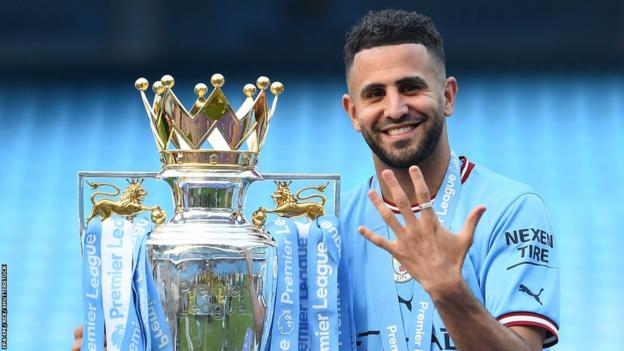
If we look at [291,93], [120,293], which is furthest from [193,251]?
[291,93]

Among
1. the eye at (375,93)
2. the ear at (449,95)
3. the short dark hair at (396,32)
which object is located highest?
the short dark hair at (396,32)

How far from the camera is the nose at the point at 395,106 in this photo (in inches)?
112

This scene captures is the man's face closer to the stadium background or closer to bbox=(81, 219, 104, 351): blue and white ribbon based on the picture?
bbox=(81, 219, 104, 351): blue and white ribbon

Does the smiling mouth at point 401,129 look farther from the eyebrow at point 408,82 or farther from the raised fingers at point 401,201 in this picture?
the raised fingers at point 401,201

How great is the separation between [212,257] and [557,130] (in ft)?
17.2

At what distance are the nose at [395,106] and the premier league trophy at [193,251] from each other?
215 mm

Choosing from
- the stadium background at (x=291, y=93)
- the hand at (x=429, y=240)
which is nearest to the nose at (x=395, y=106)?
the hand at (x=429, y=240)

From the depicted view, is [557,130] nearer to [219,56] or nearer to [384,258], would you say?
[219,56]

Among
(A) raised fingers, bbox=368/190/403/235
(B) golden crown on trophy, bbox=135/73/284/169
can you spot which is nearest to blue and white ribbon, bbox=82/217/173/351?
(B) golden crown on trophy, bbox=135/73/284/169

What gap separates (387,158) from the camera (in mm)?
2926

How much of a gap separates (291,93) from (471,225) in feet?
17.8

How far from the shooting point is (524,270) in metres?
2.77

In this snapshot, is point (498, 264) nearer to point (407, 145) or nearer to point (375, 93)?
point (407, 145)

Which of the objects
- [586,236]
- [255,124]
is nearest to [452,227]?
[255,124]
